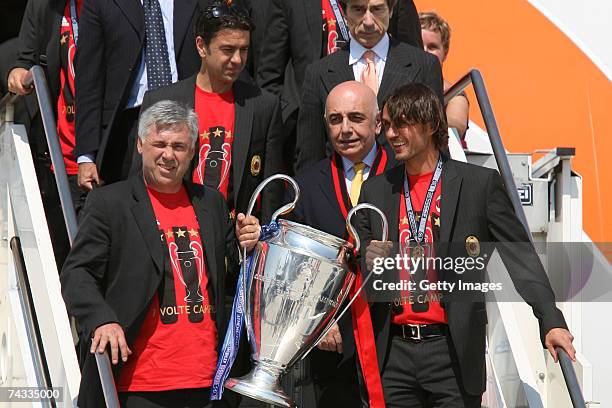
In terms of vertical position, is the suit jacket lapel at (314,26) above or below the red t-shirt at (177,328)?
above

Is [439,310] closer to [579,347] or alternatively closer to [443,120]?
[443,120]

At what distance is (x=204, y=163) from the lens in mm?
4801

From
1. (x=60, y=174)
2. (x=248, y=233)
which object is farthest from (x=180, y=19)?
(x=248, y=233)

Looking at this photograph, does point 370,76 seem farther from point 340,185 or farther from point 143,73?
point 143,73

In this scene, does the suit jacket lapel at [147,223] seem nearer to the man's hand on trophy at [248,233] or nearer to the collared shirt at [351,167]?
the man's hand on trophy at [248,233]

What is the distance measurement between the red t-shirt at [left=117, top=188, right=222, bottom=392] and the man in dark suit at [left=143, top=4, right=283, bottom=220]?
494 mm

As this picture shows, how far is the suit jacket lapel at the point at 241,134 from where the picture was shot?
4.81 meters

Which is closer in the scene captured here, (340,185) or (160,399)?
(160,399)

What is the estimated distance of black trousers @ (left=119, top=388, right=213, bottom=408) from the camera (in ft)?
13.6

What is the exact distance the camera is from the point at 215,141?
190 inches

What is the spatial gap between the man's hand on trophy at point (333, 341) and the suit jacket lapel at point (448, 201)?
0.50 meters

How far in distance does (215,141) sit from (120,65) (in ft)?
2.72

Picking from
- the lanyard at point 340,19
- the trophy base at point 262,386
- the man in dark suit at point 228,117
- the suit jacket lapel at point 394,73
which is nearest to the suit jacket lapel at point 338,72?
the suit jacket lapel at point 394,73

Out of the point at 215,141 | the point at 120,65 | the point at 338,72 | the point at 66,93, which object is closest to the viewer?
the point at 215,141
